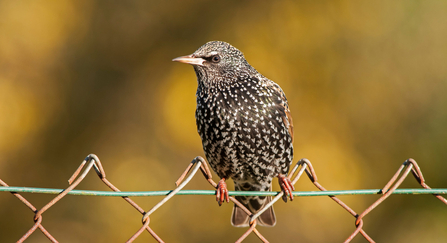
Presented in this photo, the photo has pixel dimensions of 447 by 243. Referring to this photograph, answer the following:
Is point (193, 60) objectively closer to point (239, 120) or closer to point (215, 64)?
point (215, 64)

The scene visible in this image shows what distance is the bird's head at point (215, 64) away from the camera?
299cm

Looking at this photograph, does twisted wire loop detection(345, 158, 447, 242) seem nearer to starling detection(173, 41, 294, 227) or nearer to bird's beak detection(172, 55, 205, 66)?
starling detection(173, 41, 294, 227)

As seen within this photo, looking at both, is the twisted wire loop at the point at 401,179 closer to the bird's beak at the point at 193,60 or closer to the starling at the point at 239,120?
the starling at the point at 239,120

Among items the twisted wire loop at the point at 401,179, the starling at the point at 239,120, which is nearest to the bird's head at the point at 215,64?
the starling at the point at 239,120

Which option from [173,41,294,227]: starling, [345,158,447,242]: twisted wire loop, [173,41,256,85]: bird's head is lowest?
[345,158,447,242]: twisted wire loop

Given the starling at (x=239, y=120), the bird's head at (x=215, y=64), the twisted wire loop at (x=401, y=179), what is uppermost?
the bird's head at (x=215, y=64)

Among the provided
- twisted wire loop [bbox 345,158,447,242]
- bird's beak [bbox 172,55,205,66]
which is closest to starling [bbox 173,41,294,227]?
bird's beak [bbox 172,55,205,66]

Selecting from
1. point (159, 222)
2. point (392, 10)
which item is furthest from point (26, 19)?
point (392, 10)

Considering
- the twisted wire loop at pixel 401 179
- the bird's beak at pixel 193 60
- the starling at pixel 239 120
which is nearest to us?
the twisted wire loop at pixel 401 179

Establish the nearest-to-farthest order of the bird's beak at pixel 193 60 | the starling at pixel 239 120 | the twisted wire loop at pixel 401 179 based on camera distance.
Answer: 1. the twisted wire loop at pixel 401 179
2. the starling at pixel 239 120
3. the bird's beak at pixel 193 60

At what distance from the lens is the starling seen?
279 centimetres

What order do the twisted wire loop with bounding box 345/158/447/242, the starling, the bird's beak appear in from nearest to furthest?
1. the twisted wire loop with bounding box 345/158/447/242
2. the starling
3. the bird's beak

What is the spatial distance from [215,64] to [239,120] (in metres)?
0.49

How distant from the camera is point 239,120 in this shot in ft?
9.12
